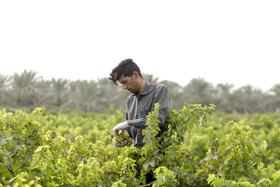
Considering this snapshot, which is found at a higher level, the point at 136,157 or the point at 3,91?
the point at 3,91

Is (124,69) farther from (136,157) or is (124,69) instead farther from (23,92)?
(23,92)

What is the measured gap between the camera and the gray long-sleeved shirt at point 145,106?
2.99 meters

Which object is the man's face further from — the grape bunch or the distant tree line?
the distant tree line

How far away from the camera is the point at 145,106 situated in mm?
3182

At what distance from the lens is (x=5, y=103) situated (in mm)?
4082

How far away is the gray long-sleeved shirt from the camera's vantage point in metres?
2.99

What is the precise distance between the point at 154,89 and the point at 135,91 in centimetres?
23

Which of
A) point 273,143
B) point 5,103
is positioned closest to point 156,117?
point 5,103

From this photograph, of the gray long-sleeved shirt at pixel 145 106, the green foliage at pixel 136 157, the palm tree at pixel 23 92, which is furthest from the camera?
the palm tree at pixel 23 92

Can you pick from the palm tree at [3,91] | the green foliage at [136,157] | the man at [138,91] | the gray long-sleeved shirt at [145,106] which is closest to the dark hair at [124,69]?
the man at [138,91]

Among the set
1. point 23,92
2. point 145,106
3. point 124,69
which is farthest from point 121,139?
point 23,92

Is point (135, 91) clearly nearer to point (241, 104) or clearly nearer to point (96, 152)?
point (96, 152)

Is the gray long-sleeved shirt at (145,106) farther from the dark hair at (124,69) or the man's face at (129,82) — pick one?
the dark hair at (124,69)

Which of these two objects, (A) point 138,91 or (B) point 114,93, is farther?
(B) point 114,93
